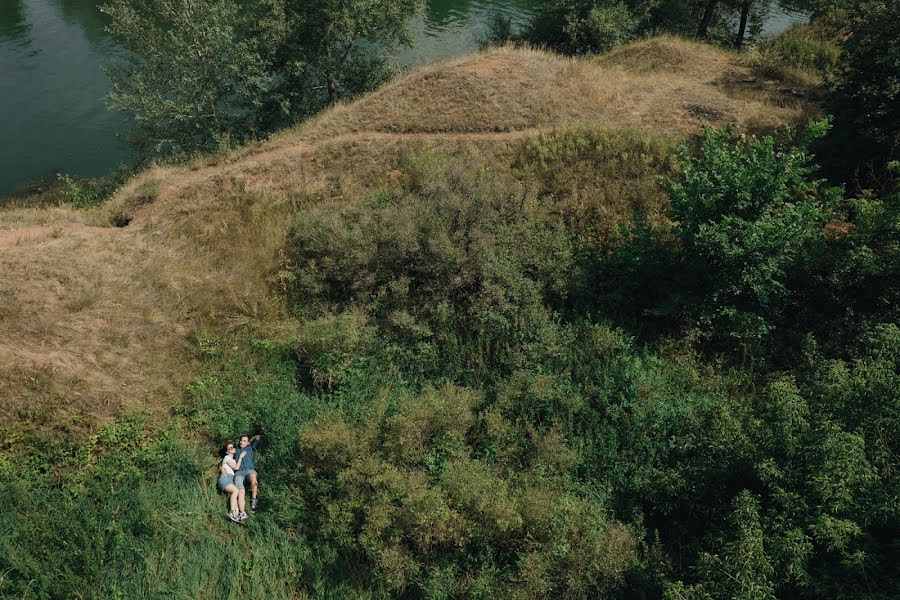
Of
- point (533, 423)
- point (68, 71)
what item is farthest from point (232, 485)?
point (68, 71)

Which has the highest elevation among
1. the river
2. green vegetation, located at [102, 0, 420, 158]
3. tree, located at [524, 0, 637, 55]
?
tree, located at [524, 0, 637, 55]

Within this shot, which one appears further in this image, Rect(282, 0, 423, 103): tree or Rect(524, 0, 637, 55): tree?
Rect(524, 0, 637, 55): tree

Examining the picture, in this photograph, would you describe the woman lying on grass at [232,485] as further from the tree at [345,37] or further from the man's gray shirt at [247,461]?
the tree at [345,37]

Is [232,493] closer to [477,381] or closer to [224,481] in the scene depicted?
[224,481]

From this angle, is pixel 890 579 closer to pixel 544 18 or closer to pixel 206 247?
pixel 206 247

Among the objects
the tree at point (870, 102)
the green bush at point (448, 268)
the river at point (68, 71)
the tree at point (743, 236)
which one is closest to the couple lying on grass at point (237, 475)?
the green bush at point (448, 268)

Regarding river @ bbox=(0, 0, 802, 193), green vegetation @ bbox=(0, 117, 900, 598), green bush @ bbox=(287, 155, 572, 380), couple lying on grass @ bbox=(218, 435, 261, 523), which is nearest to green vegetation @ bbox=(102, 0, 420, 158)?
river @ bbox=(0, 0, 802, 193)

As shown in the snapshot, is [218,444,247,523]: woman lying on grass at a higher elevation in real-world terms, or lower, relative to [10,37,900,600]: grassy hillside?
lower

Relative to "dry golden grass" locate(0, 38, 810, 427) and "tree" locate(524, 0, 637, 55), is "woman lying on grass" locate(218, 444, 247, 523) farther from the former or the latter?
"tree" locate(524, 0, 637, 55)
